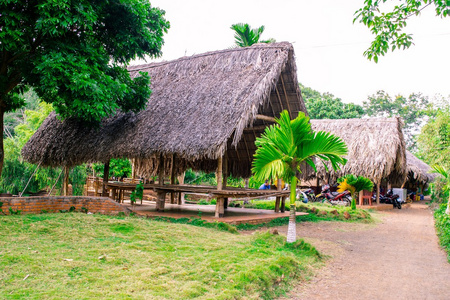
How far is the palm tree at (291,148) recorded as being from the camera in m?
5.70

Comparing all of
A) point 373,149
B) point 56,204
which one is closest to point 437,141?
point 373,149

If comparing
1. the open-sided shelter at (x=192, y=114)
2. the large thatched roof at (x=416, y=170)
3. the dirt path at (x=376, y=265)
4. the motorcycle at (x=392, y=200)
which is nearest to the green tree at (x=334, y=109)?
the large thatched roof at (x=416, y=170)

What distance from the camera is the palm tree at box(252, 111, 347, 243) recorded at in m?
5.70

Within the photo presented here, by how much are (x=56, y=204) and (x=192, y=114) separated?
12.0ft

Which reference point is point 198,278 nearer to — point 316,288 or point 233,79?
point 316,288

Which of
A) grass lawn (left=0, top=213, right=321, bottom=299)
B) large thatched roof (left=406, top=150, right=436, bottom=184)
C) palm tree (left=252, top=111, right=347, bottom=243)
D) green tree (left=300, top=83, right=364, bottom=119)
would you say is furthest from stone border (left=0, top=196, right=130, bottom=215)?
green tree (left=300, top=83, right=364, bottom=119)

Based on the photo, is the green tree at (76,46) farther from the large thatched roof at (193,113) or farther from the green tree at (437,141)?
the green tree at (437,141)

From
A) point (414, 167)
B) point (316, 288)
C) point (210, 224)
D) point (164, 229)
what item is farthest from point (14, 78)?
point (414, 167)

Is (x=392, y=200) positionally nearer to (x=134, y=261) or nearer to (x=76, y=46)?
(x=76, y=46)

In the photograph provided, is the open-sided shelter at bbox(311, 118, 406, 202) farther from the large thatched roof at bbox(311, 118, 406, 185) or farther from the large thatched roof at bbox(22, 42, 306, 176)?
the large thatched roof at bbox(22, 42, 306, 176)

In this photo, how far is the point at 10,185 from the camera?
1520cm

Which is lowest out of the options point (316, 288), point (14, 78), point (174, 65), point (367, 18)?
point (316, 288)

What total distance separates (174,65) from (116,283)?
8.99 meters

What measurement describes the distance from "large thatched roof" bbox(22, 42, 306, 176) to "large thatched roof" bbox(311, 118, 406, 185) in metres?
5.98
